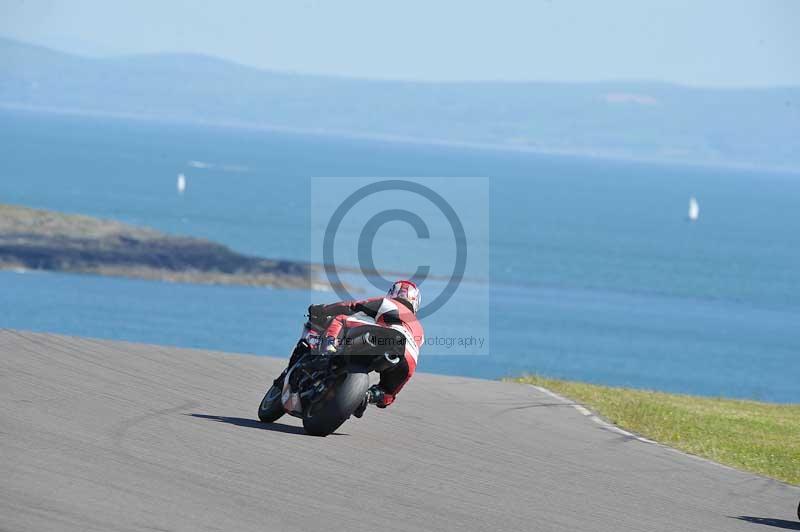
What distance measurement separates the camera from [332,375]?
1215 centimetres

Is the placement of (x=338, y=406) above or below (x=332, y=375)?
below

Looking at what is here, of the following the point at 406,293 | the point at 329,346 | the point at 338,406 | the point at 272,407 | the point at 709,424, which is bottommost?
the point at 709,424

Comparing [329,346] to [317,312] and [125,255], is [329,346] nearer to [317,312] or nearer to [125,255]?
[317,312]

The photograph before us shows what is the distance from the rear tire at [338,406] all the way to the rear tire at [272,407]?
19.3 inches

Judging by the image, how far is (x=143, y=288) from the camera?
10169 centimetres

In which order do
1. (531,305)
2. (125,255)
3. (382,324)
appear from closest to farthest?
(382,324), (125,255), (531,305)

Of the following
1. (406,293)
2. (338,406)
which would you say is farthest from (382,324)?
(338,406)

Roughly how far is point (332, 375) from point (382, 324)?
0.66 m

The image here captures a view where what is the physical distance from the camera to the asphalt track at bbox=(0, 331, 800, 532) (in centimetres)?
864

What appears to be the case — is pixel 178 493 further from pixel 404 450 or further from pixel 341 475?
pixel 404 450

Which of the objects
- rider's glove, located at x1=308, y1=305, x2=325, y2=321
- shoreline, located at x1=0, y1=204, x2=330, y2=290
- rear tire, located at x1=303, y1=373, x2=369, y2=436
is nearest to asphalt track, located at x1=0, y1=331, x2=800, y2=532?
rear tire, located at x1=303, y1=373, x2=369, y2=436

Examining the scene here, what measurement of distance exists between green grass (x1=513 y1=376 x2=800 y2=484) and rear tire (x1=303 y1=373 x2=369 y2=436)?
458 centimetres

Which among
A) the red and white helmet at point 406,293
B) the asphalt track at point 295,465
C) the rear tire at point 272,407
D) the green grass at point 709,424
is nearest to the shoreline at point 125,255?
the green grass at point 709,424

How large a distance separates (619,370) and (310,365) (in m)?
77.2
